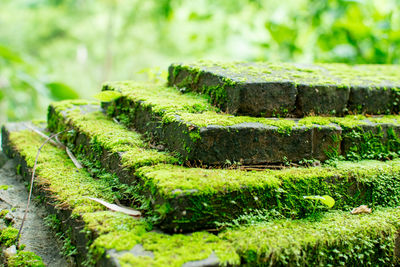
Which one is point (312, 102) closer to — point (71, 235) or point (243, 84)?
point (243, 84)

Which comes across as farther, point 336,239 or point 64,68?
point 64,68

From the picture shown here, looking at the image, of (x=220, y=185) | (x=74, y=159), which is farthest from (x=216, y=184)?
(x=74, y=159)

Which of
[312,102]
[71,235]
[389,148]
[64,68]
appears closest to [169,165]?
[71,235]

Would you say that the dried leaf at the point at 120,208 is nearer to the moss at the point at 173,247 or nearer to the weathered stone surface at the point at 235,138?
the moss at the point at 173,247

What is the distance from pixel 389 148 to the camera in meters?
2.50

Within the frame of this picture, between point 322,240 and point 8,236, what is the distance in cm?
169

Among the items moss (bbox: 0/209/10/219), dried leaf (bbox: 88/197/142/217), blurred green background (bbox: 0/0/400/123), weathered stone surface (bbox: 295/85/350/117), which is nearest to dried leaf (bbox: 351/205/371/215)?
weathered stone surface (bbox: 295/85/350/117)

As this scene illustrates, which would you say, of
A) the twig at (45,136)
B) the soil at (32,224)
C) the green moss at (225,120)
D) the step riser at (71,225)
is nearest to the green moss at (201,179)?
the green moss at (225,120)

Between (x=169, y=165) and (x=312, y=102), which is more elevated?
(x=312, y=102)

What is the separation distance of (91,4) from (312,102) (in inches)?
540

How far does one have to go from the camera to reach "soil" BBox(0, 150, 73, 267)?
1884mm

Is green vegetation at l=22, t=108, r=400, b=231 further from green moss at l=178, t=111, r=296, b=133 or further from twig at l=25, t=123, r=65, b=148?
twig at l=25, t=123, r=65, b=148

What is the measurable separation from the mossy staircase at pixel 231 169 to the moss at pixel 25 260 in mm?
200

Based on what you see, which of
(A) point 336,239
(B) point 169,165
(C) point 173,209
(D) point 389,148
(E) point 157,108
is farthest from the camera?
(D) point 389,148
